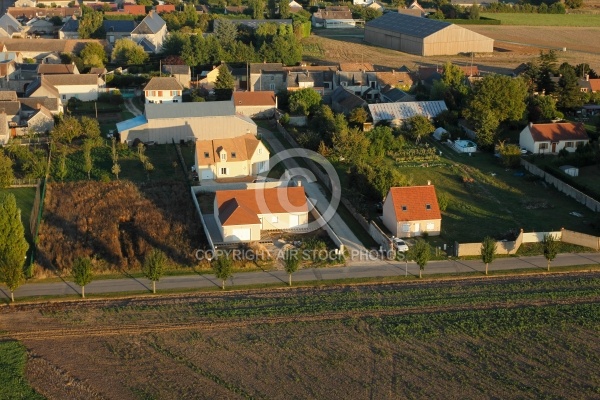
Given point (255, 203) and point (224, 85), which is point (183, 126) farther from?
point (255, 203)

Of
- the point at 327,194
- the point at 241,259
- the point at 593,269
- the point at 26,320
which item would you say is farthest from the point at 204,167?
the point at 593,269

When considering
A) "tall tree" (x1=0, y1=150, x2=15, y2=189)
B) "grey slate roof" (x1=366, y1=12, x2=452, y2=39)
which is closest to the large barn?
"grey slate roof" (x1=366, y1=12, x2=452, y2=39)

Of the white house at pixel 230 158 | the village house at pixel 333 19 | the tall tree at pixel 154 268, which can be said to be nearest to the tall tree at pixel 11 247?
the tall tree at pixel 154 268

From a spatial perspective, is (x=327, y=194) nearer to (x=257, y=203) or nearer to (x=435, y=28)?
(x=257, y=203)

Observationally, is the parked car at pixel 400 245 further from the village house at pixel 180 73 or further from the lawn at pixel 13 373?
the village house at pixel 180 73

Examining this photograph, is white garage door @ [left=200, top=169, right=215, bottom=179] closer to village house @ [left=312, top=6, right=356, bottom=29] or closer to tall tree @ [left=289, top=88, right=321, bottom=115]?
tall tree @ [left=289, top=88, right=321, bottom=115]
